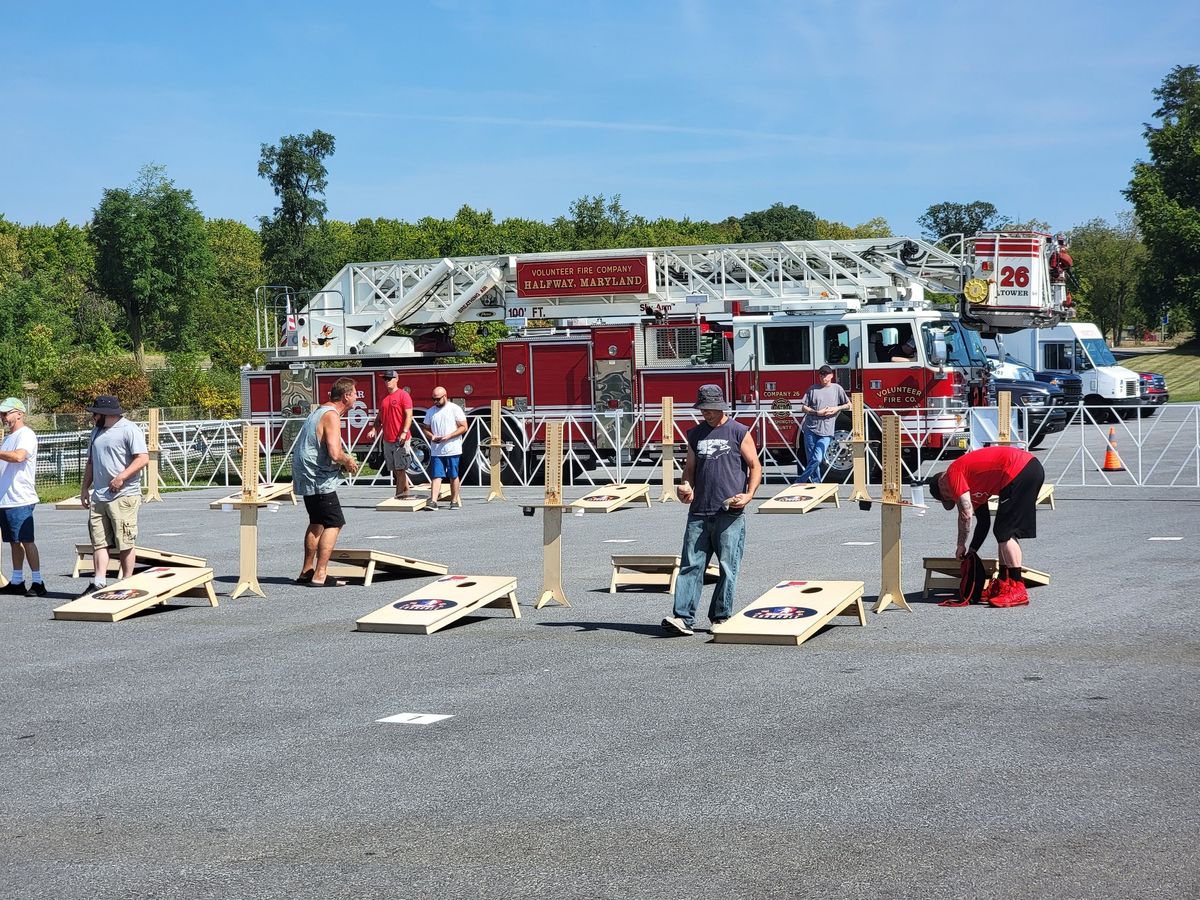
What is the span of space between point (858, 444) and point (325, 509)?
9.73 meters

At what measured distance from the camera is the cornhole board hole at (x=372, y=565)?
13.7m

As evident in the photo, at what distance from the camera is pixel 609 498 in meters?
18.6

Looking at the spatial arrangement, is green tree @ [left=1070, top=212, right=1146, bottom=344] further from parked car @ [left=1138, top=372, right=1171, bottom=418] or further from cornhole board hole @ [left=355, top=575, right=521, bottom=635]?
cornhole board hole @ [left=355, top=575, right=521, bottom=635]

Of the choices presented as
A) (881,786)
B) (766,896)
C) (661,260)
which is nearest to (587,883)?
(766,896)

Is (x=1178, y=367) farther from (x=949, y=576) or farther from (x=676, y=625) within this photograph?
(x=676, y=625)

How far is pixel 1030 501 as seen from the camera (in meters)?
11.5

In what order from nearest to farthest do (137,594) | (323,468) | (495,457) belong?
(137,594), (323,468), (495,457)

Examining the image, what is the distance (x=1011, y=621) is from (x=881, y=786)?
15.7 ft

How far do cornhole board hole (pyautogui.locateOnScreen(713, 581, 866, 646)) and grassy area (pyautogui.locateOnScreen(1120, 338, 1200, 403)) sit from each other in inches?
1686

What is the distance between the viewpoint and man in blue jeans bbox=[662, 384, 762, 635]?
1063cm

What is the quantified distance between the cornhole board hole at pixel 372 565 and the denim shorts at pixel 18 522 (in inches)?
110

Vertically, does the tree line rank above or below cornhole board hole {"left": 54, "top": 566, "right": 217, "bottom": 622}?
above

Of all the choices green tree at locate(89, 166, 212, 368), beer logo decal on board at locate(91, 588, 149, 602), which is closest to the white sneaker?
beer logo decal on board at locate(91, 588, 149, 602)

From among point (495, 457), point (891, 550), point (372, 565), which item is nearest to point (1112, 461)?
point (495, 457)
